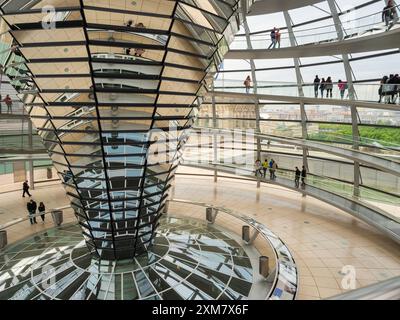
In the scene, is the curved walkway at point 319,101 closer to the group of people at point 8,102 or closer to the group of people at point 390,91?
the group of people at point 390,91

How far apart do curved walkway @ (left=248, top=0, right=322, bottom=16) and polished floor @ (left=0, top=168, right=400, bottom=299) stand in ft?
42.8

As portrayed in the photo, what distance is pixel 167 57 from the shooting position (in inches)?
365

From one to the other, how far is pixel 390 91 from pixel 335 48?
4.17 m

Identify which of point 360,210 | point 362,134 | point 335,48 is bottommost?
point 360,210

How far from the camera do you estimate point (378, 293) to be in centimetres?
195

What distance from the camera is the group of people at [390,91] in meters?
14.5

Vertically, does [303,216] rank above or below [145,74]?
below

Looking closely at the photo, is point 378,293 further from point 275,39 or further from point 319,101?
point 275,39

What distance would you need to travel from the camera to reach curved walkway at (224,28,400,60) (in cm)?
1439

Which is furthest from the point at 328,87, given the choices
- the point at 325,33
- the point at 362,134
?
the point at 362,134

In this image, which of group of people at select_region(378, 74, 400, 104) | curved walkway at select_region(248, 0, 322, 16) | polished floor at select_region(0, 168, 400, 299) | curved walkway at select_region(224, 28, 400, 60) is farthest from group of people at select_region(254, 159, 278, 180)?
curved walkway at select_region(248, 0, 322, 16)

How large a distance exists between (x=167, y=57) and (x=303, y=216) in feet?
47.1
